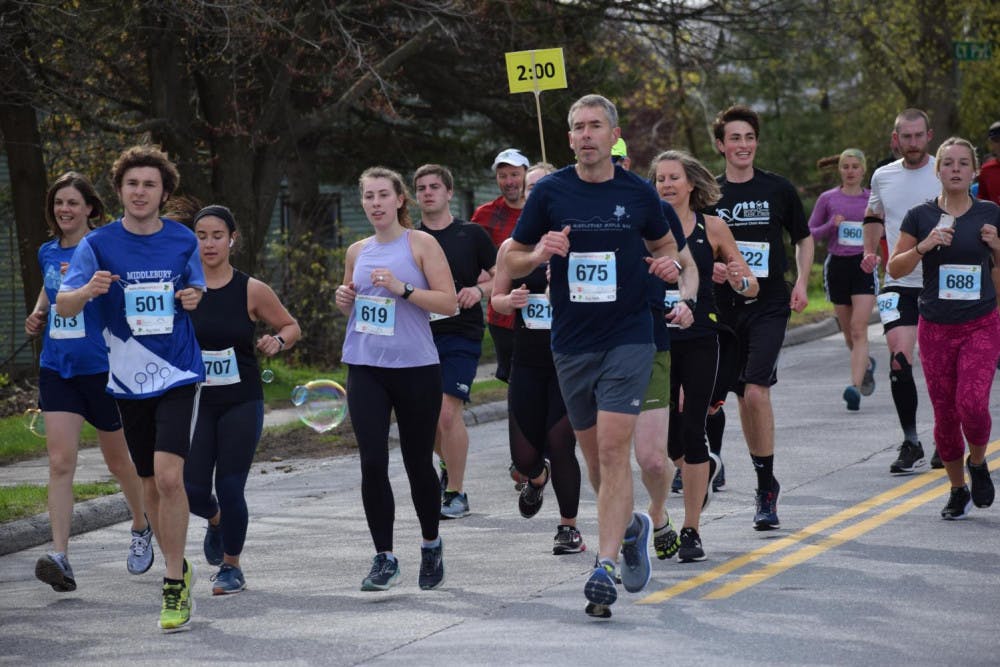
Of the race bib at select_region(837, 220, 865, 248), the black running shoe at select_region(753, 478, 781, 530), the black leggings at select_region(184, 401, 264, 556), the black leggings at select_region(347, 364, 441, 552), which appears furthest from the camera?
the race bib at select_region(837, 220, 865, 248)

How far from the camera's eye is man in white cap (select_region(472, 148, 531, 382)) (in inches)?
418

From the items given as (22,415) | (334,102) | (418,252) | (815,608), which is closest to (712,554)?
(815,608)

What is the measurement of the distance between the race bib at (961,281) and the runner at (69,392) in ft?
13.9

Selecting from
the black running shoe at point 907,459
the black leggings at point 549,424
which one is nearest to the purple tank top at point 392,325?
the black leggings at point 549,424

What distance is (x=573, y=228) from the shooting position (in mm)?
7281

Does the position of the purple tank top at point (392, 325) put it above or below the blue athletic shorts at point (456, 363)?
above

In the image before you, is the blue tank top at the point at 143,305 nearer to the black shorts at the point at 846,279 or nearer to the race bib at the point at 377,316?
the race bib at the point at 377,316

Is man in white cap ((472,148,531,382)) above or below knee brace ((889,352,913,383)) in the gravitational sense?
above

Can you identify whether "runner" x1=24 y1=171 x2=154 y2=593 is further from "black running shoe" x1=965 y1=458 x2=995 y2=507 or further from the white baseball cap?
"black running shoe" x1=965 y1=458 x2=995 y2=507

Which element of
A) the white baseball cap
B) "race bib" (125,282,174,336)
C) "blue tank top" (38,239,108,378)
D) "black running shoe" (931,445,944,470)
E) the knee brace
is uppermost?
the white baseball cap

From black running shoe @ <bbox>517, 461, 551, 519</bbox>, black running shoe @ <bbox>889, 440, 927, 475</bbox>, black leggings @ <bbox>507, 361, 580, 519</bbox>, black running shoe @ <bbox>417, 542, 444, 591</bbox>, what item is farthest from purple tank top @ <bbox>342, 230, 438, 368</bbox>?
black running shoe @ <bbox>889, 440, 927, 475</bbox>

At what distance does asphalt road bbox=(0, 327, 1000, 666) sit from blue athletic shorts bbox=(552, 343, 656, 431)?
812mm

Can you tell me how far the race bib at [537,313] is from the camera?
8.82 metres

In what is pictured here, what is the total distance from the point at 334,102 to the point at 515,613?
13532 mm
